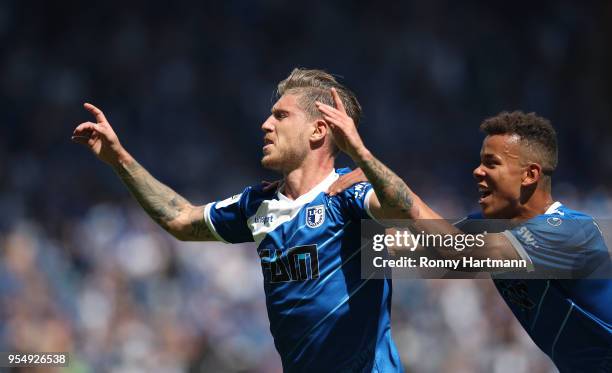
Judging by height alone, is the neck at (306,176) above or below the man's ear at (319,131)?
below

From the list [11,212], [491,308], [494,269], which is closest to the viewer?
[494,269]

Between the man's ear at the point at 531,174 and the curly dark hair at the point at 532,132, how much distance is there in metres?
0.04

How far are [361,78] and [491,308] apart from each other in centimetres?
546

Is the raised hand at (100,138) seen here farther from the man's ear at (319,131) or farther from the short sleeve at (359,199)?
the short sleeve at (359,199)

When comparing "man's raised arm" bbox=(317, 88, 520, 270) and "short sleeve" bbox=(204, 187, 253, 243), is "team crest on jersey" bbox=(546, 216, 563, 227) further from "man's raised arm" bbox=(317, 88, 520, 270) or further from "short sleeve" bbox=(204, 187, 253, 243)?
"short sleeve" bbox=(204, 187, 253, 243)

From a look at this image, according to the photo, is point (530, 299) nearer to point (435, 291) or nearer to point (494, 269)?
point (494, 269)

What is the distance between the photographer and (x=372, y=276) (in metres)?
5.21

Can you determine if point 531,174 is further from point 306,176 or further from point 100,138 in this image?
point 100,138

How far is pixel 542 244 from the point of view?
5.00 m

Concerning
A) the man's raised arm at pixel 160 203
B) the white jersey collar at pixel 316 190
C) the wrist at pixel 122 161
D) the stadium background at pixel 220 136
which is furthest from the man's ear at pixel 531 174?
the stadium background at pixel 220 136

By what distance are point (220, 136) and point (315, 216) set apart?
9771 millimetres

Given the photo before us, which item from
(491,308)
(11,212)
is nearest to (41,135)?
(11,212)

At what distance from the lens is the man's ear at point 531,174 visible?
17.2ft

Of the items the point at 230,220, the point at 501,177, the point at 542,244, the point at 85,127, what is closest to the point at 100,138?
the point at 85,127
